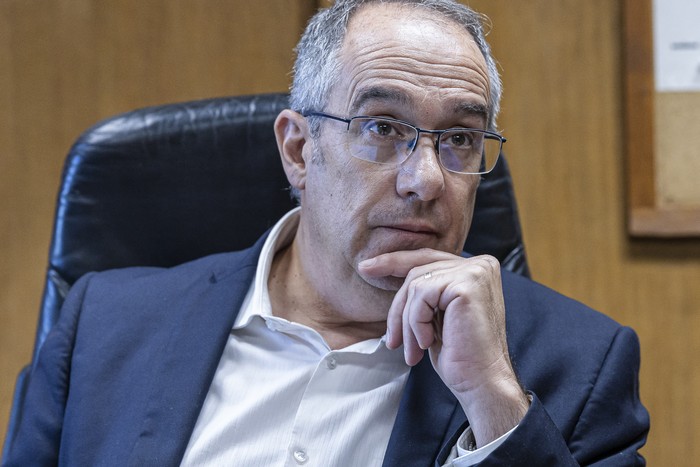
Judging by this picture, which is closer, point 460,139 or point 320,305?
point 460,139

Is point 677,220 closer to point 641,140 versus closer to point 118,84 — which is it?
point 641,140

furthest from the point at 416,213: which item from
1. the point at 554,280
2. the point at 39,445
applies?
the point at 554,280

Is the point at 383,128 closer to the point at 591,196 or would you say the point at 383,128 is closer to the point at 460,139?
the point at 460,139

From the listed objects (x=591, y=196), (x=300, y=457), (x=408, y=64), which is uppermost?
(x=408, y=64)

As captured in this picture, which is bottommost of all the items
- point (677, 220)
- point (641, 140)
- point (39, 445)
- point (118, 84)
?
point (39, 445)

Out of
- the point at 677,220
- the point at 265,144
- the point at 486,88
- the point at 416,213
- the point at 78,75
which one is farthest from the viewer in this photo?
the point at 78,75

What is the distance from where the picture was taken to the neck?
138cm

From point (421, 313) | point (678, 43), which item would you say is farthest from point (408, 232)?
point (678, 43)

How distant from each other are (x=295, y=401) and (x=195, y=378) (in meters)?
0.16

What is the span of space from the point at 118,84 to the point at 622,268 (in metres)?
1.37

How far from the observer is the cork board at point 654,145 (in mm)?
2059

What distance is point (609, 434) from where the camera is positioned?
1.24 m

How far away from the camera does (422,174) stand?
1228mm

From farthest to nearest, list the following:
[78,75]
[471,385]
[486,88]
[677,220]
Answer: [78,75]
[677,220]
[486,88]
[471,385]
